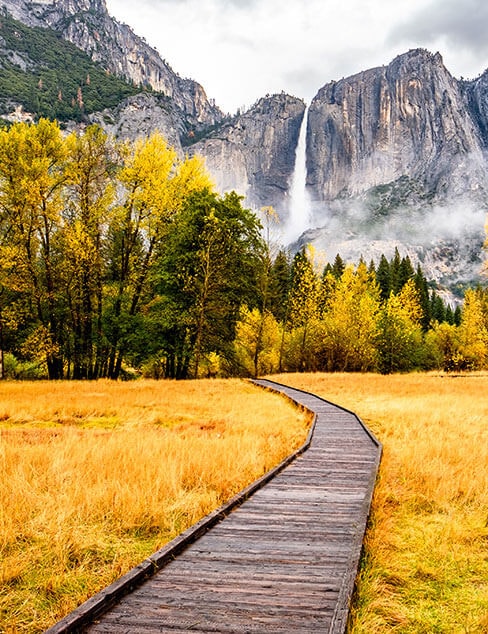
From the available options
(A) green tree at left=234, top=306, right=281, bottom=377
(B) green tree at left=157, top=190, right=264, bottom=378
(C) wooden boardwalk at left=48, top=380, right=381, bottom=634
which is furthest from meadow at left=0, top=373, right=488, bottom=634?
(A) green tree at left=234, top=306, right=281, bottom=377

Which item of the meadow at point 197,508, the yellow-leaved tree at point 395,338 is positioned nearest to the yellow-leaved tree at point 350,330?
the yellow-leaved tree at point 395,338

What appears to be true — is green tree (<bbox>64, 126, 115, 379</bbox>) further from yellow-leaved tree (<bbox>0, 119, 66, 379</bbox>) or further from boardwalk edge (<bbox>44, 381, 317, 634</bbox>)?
boardwalk edge (<bbox>44, 381, 317, 634</bbox>)

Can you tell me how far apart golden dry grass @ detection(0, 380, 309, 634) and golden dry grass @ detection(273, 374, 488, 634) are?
2302 mm

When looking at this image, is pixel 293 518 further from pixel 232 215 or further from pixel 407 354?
pixel 407 354

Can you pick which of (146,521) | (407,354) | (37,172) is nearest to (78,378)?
(37,172)

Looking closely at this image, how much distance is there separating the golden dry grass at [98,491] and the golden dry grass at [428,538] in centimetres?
230

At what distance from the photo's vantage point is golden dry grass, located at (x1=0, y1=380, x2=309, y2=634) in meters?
4.23

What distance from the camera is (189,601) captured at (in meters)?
3.62

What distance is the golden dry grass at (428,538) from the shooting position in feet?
13.0

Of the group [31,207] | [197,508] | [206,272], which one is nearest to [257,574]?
[197,508]

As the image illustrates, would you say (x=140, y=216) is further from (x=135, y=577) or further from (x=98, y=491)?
(x=135, y=577)

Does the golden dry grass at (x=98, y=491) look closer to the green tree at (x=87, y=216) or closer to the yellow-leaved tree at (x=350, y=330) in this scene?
the green tree at (x=87, y=216)

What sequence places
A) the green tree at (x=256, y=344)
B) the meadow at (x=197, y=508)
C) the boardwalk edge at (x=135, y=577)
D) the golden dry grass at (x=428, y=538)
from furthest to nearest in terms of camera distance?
the green tree at (x=256, y=344), the meadow at (x=197, y=508), the golden dry grass at (x=428, y=538), the boardwalk edge at (x=135, y=577)

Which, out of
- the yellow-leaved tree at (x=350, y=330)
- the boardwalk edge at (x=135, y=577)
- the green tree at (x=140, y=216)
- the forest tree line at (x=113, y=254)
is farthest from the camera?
the yellow-leaved tree at (x=350, y=330)
